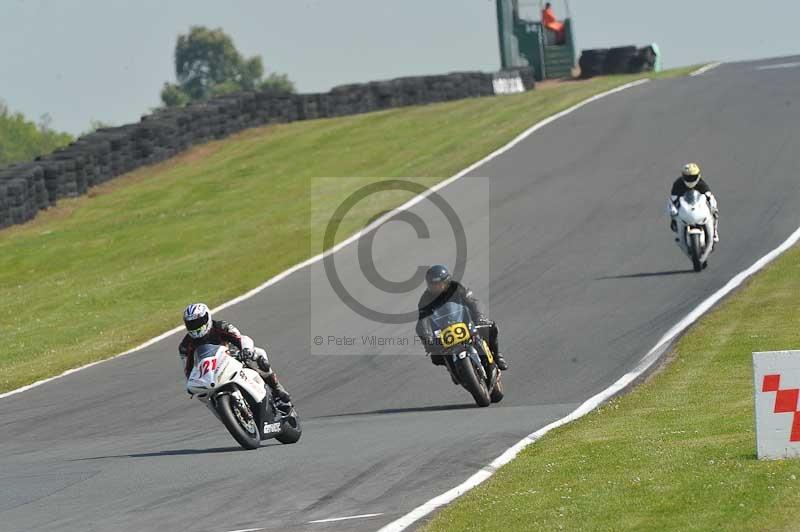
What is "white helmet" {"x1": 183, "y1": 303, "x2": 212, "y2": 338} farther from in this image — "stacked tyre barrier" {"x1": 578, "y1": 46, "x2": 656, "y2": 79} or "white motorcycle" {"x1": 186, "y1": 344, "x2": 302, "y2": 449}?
"stacked tyre barrier" {"x1": 578, "y1": 46, "x2": 656, "y2": 79}

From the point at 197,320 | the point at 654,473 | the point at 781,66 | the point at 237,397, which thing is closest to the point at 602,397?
the point at 237,397

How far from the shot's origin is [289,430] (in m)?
13.3

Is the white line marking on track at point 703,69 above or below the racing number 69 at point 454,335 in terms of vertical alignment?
above

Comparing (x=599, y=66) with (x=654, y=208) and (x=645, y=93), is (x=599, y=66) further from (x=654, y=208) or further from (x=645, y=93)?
(x=654, y=208)

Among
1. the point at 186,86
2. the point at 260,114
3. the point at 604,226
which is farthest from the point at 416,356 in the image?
the point at 186,86

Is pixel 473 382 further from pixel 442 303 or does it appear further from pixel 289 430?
pixel 289 430

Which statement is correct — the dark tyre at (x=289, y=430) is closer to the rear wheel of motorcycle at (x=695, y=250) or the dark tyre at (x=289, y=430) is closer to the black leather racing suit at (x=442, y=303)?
the black leather racing suit at (x=442, y=303)

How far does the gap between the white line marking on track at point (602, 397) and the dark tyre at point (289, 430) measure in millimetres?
2395

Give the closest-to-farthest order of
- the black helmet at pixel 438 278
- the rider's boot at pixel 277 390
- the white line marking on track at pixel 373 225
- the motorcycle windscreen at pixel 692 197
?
the rider's boot at pixel 277 390 → the black helmet at pixel 438 278 → the white line marking on track at pixel 373 225 → the motorcycle windscreen at pixel 692 197

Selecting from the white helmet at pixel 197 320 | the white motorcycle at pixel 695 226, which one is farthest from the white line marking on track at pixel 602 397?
the white helmet at pixel 197 320

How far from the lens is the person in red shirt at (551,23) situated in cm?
5081

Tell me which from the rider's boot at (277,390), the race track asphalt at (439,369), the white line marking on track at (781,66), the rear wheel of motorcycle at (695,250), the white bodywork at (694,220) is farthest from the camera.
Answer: the white line marking on track at (781,66)

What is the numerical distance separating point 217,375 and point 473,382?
322 centimetres

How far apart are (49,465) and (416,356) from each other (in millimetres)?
6571
